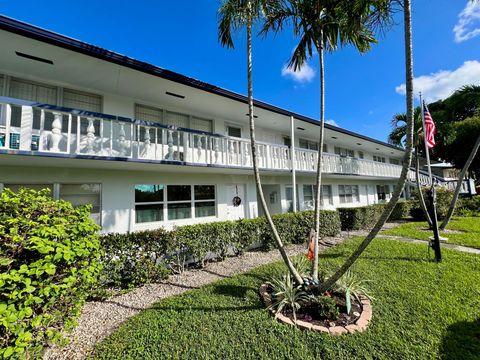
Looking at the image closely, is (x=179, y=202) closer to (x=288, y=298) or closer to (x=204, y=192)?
(x=204, y=192)

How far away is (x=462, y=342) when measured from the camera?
3.19m

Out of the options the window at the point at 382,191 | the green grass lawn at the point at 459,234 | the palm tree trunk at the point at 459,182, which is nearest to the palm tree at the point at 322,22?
the green grass lawn at the point at 459,234

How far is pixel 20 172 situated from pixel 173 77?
517 cm

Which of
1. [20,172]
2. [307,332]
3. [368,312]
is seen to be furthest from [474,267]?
[20,172]

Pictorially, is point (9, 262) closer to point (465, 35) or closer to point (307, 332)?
point (307, 332)

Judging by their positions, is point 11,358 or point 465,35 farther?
point 465,35

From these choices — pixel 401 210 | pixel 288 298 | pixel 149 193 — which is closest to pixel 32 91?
pixel 149 193

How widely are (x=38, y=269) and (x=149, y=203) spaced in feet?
19.7

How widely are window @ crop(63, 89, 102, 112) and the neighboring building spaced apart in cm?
3

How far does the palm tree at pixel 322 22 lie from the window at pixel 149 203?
19.9 ft

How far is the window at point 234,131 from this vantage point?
36.8 ft

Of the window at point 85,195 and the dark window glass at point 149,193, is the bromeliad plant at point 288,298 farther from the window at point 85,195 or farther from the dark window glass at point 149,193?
the window at point 85,195

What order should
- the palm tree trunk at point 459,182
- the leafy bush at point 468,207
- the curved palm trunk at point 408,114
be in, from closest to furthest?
the curved palm trunk at point 408,114
the palm tree trunk at point 459,182
the leafy bush at point 468,207

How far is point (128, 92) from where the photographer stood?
25.3ft
